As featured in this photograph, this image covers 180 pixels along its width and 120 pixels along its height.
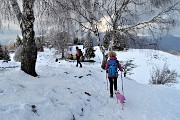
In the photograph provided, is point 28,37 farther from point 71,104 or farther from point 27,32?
point 71,104

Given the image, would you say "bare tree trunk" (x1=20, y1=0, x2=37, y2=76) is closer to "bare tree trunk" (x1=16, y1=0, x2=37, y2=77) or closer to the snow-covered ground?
"bare tree trunk" (x1=16, y1=0, x2=37, y2=77)

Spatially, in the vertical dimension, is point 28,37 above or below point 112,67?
above

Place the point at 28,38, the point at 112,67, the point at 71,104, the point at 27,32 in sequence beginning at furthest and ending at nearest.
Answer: the point at 28,38 → the point at 27,32 → the point at 112,67 → the point at 71,104

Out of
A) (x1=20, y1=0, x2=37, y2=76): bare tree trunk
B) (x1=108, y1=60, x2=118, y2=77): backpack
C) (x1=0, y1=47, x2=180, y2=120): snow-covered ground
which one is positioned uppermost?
(x1=20, y1=0, x2=37, y2=76): bare tree trunk

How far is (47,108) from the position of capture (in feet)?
28.9

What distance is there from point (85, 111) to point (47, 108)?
1677mm

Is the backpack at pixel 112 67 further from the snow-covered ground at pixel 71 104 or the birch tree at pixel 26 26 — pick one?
the birch tree at pixel 26 26

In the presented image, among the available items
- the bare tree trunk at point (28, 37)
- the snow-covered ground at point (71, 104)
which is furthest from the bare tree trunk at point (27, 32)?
the snow-covered ground at point (71, 104)

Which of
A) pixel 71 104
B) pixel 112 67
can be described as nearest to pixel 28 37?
pixel 112 67

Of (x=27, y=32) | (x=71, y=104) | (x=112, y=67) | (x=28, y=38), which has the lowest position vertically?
(x=71, y=104)

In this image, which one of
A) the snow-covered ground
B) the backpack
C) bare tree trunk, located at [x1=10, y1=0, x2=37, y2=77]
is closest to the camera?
the snow-covered ground

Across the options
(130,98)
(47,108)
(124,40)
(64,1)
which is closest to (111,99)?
(130,98)

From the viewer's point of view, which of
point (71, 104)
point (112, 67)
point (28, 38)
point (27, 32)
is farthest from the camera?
point (28, 38)

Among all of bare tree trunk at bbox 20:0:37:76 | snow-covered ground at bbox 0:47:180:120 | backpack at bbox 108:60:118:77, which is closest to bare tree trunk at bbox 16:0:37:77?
bare tree trunk at bbox 20:0:37:76
